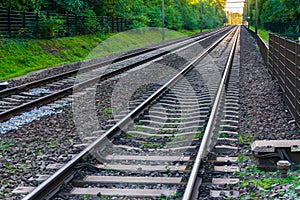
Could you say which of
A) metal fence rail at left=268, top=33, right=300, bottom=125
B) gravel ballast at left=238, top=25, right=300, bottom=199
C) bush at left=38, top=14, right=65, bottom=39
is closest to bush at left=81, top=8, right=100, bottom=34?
bush at left=38, top=14, right=65, bottom=39

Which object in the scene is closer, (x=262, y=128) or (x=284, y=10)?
(x=262, y=128)

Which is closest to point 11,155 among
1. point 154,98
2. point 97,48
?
point 154,98

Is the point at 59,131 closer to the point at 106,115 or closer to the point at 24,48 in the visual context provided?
the point at 106,115

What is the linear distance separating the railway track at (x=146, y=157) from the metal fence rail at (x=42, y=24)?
53.8 feet

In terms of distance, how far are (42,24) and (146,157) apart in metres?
22.6

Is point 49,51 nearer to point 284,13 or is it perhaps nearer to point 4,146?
point 4,146

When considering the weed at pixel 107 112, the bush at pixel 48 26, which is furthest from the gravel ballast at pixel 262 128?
the bush at pixel 48 26

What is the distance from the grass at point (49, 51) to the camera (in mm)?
20641

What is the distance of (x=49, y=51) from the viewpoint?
25750 millimetres

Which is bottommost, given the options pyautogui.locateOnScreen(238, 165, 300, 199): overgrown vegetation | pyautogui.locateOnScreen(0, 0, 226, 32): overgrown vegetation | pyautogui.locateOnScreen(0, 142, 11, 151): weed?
pyautogui.locateOnScreen(0, 142, 11, 151): weed

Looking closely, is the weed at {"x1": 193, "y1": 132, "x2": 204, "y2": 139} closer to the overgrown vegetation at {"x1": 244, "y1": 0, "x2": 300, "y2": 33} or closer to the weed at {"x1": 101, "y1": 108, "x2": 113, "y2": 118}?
the weed at {"x1": 101, "y1": 108, "x2": 113, "y2": 118}

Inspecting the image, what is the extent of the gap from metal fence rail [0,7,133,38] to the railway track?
16.4m

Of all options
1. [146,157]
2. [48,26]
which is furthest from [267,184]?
[48,26]

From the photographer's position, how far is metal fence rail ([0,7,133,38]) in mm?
25312
